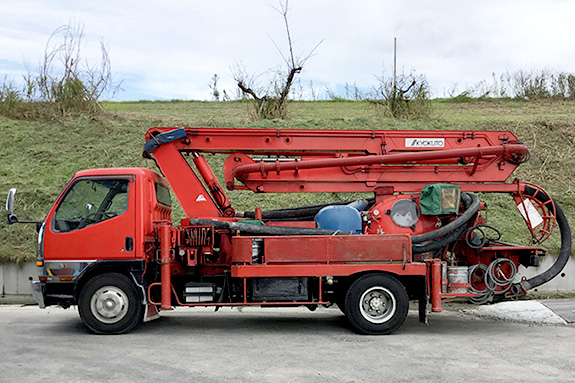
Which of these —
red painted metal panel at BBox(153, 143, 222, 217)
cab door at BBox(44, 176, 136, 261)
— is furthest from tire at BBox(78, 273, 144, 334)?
red painted metal panel at BBox(153, 143, 222, 217)

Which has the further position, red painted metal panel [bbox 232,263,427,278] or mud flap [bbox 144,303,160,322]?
mud flap [bbox 144,303,160,322]

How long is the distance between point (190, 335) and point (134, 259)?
140cm

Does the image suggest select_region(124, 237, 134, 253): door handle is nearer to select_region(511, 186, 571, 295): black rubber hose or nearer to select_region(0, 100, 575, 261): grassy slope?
select_region(0, 100, 575, 261): grassy slope

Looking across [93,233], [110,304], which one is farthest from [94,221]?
[110,304]

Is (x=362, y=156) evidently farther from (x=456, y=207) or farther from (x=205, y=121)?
(x=205, y=121)

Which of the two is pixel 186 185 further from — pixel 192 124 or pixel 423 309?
pixel 192 124

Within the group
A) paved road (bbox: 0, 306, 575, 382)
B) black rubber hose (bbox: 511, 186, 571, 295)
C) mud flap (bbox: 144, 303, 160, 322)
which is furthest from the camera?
black rubber hose (bbox: 511, 186, 571, 295)

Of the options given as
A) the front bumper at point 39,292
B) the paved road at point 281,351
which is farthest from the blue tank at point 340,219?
the front bumper at point 39,292

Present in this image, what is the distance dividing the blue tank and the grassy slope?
549cm

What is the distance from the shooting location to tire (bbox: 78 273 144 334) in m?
9.09

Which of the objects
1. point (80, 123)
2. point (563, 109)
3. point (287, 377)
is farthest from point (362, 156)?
point (563, 109)

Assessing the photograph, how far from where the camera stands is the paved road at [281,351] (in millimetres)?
6621

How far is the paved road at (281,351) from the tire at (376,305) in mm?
260

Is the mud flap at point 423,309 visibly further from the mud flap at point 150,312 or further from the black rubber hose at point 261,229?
the mud flap at point 150,312
